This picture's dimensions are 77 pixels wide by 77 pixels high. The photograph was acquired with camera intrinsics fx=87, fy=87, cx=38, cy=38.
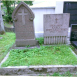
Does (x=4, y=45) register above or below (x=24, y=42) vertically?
below

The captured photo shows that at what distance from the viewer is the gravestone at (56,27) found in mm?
3660

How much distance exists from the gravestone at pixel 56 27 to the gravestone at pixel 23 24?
2.11 ft

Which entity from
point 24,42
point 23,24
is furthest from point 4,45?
point 23,24

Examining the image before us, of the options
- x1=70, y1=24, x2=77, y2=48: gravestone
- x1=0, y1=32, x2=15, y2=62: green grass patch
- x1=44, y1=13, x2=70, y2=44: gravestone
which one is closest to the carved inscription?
x1=44, y1=13, x2=70, y2=44: gravestone

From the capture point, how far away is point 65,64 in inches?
98.2

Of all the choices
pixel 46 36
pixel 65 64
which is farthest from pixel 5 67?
pixel 46 36

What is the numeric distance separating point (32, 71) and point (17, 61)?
0.57 meters

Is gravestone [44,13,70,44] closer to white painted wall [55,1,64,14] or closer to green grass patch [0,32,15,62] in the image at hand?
white painted wall [55,1,64,14]

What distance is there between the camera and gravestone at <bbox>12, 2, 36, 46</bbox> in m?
3.47

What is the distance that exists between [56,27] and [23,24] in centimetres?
143

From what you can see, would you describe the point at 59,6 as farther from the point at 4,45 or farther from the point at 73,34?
the point at 4,45

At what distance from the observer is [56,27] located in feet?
12.5

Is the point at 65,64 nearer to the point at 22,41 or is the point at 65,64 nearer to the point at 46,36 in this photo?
the point at 46,36

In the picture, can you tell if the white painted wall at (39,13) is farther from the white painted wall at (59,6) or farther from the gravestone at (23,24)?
the gravestone at (23,24)
